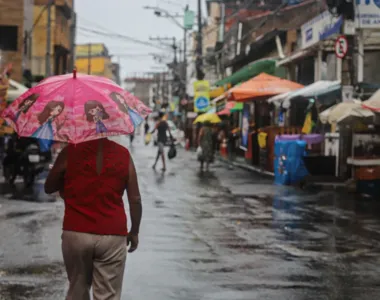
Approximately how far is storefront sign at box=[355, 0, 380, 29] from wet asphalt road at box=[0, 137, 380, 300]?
5097 mm

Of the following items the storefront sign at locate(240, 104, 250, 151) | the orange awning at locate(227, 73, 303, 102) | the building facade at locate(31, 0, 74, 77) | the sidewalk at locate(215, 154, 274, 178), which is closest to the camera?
the sidewalk at locate(215, 154, 274, 178)

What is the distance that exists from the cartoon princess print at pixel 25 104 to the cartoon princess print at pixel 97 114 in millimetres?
427

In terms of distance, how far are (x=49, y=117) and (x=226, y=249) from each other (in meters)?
5.48

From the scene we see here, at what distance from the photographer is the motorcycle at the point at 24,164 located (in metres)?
19.8

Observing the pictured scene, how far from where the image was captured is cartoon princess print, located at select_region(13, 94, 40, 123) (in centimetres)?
541

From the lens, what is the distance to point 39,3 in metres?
56.7

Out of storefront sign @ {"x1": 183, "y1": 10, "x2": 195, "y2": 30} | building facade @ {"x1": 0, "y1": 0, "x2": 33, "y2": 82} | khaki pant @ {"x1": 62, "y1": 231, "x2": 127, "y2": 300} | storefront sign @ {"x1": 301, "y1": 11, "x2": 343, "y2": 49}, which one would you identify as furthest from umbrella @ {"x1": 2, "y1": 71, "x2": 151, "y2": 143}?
storefront sign @ {"x1": 183, "y1": 10, "x2": 195, "y2": 30}

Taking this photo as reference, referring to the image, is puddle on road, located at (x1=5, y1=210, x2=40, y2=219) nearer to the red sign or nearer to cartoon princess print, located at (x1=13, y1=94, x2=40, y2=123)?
cartoon princess print, located at (x1=13, y1=94, x2=40, y2=123)

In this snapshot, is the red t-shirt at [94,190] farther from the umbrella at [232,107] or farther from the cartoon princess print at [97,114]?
the umbrella at [232,107]

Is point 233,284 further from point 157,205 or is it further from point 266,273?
point 157,205

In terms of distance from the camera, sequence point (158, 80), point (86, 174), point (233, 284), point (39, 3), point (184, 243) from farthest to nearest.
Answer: point (158, 80) → point (39, 3) → point (184, 243) → point (233, 284) → point (86, 174)

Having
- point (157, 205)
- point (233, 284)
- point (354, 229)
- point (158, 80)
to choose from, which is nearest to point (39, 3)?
point (157, 205)

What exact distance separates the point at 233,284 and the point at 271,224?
504cm

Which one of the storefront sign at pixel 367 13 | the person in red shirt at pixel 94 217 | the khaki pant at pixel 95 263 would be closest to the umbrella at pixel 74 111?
the person in red shirt at pixel 94 217
